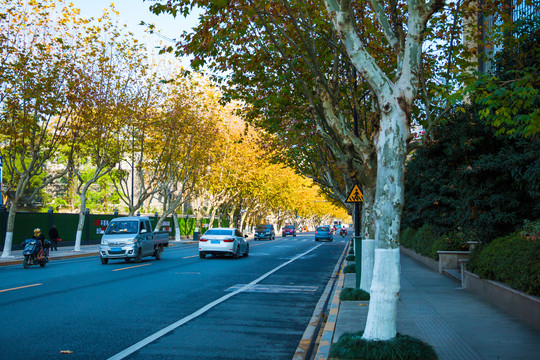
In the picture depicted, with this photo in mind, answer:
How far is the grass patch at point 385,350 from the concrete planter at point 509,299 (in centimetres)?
338

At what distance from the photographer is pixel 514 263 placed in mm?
11141

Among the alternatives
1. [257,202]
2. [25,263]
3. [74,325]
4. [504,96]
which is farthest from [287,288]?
[257,202]

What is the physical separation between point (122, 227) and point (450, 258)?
1363cm

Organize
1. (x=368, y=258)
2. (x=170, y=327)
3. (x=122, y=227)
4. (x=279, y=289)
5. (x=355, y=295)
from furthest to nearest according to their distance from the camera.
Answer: (x=122, y=227) → (x=279, y=289) → (x=355, y=295) → (x=368, y=258) → (x=170, y=327)

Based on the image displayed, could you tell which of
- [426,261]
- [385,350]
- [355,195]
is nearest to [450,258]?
[426,261]

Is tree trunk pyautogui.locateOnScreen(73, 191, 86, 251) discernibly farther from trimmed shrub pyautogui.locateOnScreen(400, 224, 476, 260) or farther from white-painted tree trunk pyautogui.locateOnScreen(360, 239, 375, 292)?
white-painted tree trunk pyautogui.locateOnScreen(360, 239, 375, 292)

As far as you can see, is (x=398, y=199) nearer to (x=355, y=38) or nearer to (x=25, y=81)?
(x=355, y=38)

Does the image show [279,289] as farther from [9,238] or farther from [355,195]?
[9,238]

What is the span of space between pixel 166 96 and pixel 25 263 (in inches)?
764

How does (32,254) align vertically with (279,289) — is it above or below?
above

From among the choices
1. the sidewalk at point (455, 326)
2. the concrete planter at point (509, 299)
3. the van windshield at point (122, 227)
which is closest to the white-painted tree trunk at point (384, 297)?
the sidewalk at point (455, 326)

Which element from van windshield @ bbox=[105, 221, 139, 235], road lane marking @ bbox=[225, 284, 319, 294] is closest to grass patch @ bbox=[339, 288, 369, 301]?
road lane marking @ bbox=[225, 284, 319, 294]

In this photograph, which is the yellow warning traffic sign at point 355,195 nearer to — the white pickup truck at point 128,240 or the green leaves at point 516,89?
the green leaves at point 516,89

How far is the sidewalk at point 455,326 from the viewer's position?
7.58 meters
